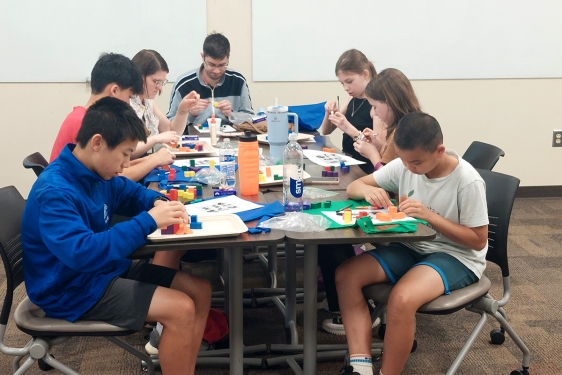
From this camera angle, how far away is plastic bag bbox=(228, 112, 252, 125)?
362 centimetres

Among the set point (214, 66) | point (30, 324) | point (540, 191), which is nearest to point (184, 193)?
point (30, 324)

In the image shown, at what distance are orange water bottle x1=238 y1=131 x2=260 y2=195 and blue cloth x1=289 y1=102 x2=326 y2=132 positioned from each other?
1.43 m

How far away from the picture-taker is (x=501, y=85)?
4676 mm

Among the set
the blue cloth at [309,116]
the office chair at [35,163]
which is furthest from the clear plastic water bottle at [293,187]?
the blue cloth at [309,116]

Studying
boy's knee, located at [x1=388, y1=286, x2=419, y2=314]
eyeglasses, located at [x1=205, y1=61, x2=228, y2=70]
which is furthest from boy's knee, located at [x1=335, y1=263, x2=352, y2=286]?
eyeglasses, located at [x1=205, y1=61, x2=228, y2=70]

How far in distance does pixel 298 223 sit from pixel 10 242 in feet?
2.83

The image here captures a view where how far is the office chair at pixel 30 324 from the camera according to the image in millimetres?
1708

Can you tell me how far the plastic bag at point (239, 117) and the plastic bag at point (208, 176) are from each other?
1226 millimetres

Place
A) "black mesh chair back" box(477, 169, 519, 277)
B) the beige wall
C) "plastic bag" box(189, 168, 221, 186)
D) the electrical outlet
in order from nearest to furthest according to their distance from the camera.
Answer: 1. "black mesh chair back" box(477, 169, 519, 277)
2. "plastic bag" box(189, 168, 221, 186)
3. the beige wall
4. the electrical outlet

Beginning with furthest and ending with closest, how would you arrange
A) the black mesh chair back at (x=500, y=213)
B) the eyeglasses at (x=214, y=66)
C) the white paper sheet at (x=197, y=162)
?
the eyeglasses at (x=214, y=66)
the white paper sheet at (x=197, y=162)
the black mesh chair back at (x=500, y=213)

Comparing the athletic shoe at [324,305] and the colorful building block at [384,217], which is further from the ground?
the colorful building block at [384,217]

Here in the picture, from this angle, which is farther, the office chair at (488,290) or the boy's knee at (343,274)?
the boy's knee at (343,274)

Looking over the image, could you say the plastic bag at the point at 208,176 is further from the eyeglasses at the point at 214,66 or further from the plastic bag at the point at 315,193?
the eyeglasses at the point at 214,66

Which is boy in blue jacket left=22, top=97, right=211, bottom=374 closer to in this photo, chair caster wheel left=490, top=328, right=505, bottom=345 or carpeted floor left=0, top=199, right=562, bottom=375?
carpeted floor left=0, top=199, right=562, bottom=375
